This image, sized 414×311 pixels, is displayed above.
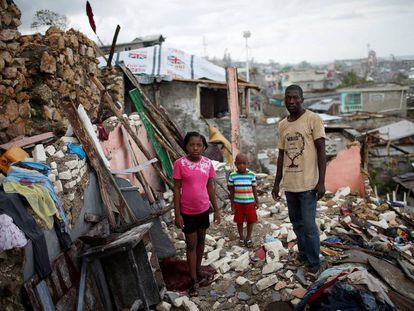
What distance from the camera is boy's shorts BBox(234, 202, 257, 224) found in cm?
447

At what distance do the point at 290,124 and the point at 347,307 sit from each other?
5.80ft

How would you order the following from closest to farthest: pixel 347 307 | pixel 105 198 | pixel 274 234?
1. pixel 347 307
2. pixel 105 198
3. pixel 274 234

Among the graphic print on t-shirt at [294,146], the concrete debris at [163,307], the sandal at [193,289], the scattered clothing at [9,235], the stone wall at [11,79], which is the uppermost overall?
the stone wall at [11,79]

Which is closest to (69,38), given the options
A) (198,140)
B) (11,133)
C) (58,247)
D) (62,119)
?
(62,119)

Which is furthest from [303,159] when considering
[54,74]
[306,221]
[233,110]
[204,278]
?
[233,110]

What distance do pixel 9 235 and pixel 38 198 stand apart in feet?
1.40

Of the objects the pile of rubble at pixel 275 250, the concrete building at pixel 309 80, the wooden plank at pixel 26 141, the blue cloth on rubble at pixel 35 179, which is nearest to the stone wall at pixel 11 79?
the wooden plank at pixel 26 141

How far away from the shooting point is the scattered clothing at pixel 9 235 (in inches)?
82.7

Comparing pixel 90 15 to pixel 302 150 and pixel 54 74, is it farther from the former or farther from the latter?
pixel 302 150

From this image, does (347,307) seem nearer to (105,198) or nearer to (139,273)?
(139,273)

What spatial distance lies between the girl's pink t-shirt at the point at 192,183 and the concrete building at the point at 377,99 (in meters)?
29.7

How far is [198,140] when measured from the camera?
11.1 ft

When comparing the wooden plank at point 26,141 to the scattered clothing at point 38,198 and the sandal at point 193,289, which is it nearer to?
the scattered clothing at point 38,198

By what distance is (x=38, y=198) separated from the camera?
8.23 ft
